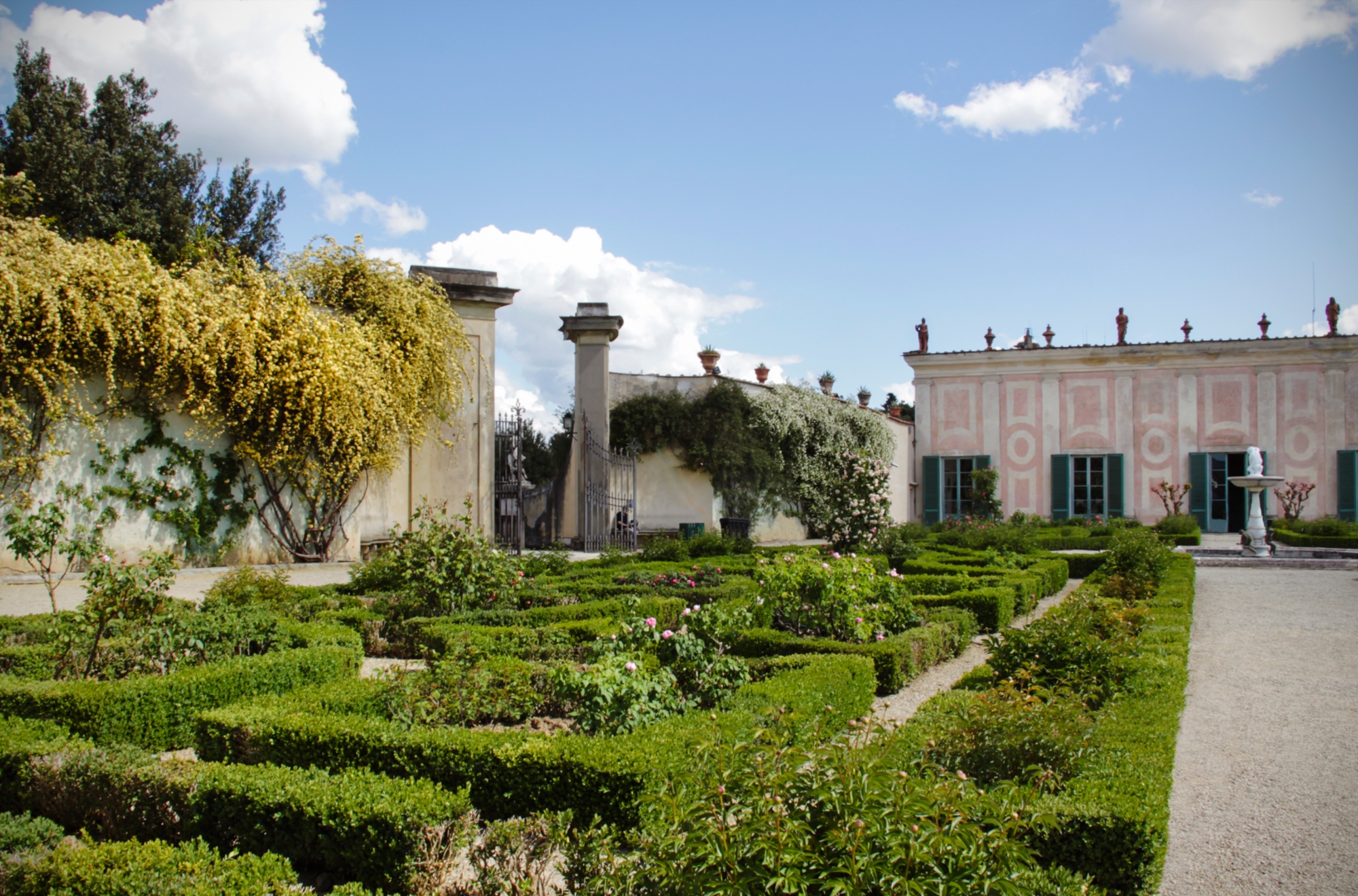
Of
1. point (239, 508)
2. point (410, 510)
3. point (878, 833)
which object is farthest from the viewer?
point (410, 510)

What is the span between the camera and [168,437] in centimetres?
945

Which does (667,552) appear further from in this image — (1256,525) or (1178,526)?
(1178,526)

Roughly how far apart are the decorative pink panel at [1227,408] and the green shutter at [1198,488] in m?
0.52

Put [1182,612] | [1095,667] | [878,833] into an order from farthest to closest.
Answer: [1182,612] < [1095,667] < [878,833]

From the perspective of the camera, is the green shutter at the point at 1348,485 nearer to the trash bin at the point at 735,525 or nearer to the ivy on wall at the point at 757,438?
the ivy on wall at the point at 757,438

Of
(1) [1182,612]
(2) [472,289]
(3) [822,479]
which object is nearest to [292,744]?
(1) [1182,612]

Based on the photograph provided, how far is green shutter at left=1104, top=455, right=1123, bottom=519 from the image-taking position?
20.1m

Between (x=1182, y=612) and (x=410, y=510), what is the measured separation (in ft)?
31.3

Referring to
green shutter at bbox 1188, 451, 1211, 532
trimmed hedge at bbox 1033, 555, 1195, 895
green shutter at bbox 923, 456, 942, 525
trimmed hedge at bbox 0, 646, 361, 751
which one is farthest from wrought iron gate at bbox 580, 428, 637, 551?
green shutter at bbox 1188, 451, 1211, 532

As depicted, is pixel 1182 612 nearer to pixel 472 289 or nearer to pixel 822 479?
pixel 472 289

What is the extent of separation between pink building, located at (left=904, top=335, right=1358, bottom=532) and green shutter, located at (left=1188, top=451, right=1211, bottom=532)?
2 centimetres

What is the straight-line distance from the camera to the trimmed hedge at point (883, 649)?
5.27 m

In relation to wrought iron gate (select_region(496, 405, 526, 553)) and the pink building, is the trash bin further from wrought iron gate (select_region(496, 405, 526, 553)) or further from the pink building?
the pink building

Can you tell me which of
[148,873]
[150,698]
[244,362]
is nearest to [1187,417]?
[244,362]
